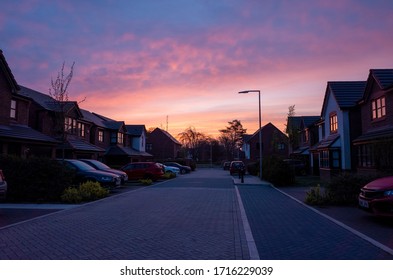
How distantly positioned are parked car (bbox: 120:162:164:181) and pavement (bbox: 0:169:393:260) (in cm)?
1517

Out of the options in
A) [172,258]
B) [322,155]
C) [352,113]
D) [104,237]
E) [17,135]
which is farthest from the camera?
[322,155]

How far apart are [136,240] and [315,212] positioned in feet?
21.2

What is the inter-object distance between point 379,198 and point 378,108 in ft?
46.4

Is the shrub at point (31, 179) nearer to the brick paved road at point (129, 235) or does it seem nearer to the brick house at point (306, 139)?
the brick paved road at point (129, 235)

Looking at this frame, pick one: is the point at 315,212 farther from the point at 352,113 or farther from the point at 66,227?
the point at 352,113

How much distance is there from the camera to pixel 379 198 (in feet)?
28.1

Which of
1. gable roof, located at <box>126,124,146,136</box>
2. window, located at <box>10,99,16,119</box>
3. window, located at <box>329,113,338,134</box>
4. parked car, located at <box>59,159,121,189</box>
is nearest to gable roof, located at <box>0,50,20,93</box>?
window, located at <box>10,99,16,119</box>

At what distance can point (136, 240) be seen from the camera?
6914 mm

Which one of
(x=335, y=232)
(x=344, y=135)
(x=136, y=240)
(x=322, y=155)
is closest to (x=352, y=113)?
(x=344, y=135)

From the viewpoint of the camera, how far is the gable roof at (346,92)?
84.0 feet

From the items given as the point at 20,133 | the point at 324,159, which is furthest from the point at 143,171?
the point at 324,159

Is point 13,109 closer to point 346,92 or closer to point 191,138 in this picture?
point 346,92

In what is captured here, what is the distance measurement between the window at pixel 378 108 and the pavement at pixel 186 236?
12.0 metres

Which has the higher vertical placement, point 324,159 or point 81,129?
point 81,129
